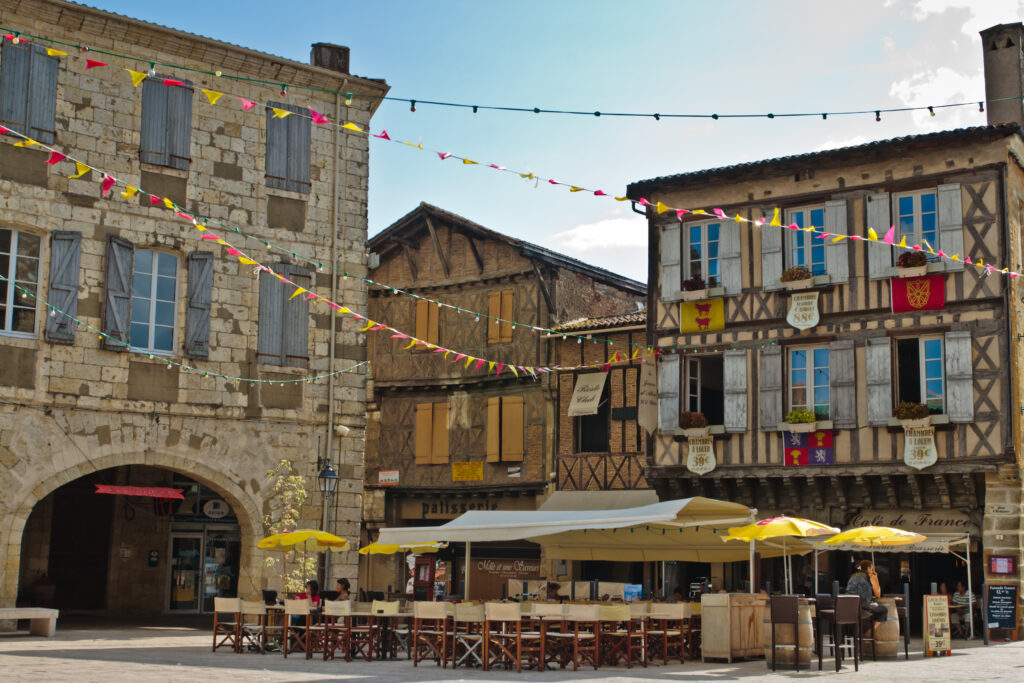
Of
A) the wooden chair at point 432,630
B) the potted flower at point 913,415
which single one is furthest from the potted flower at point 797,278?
the wooden chair at point 432,630

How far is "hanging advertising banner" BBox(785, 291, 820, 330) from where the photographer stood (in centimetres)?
1919

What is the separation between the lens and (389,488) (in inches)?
1072

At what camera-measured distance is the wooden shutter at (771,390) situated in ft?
63.6

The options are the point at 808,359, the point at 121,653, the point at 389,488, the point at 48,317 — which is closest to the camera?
the point at 121,653

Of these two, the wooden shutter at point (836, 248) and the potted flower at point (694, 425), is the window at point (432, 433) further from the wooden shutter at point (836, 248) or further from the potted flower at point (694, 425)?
the wooden shutter at point (836, 248)

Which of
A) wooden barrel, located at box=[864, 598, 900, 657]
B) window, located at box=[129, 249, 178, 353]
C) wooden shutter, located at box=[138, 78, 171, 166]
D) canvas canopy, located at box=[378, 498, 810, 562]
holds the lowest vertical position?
wooden barrel, located at box=[864, 598, 900, 657]

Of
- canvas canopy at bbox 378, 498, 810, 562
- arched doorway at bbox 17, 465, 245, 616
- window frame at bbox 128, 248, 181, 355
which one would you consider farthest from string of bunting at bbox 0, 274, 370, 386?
canvas canopy at bbox 378, 498, 810, 562

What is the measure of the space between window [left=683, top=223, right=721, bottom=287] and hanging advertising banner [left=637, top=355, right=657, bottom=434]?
1.63 metres

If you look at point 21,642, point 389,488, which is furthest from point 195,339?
point 389,488

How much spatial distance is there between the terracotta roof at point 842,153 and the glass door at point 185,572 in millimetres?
9659

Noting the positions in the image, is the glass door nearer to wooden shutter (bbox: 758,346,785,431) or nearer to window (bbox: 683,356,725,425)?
window (bbox: 683,356,725,425)

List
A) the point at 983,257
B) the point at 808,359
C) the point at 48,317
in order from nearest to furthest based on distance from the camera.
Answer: the point at 48,317 < the point at 983,257 < the point at 808,359

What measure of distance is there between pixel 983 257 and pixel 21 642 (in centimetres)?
1390

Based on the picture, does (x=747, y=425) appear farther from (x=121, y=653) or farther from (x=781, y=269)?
(x=121, y=653)
